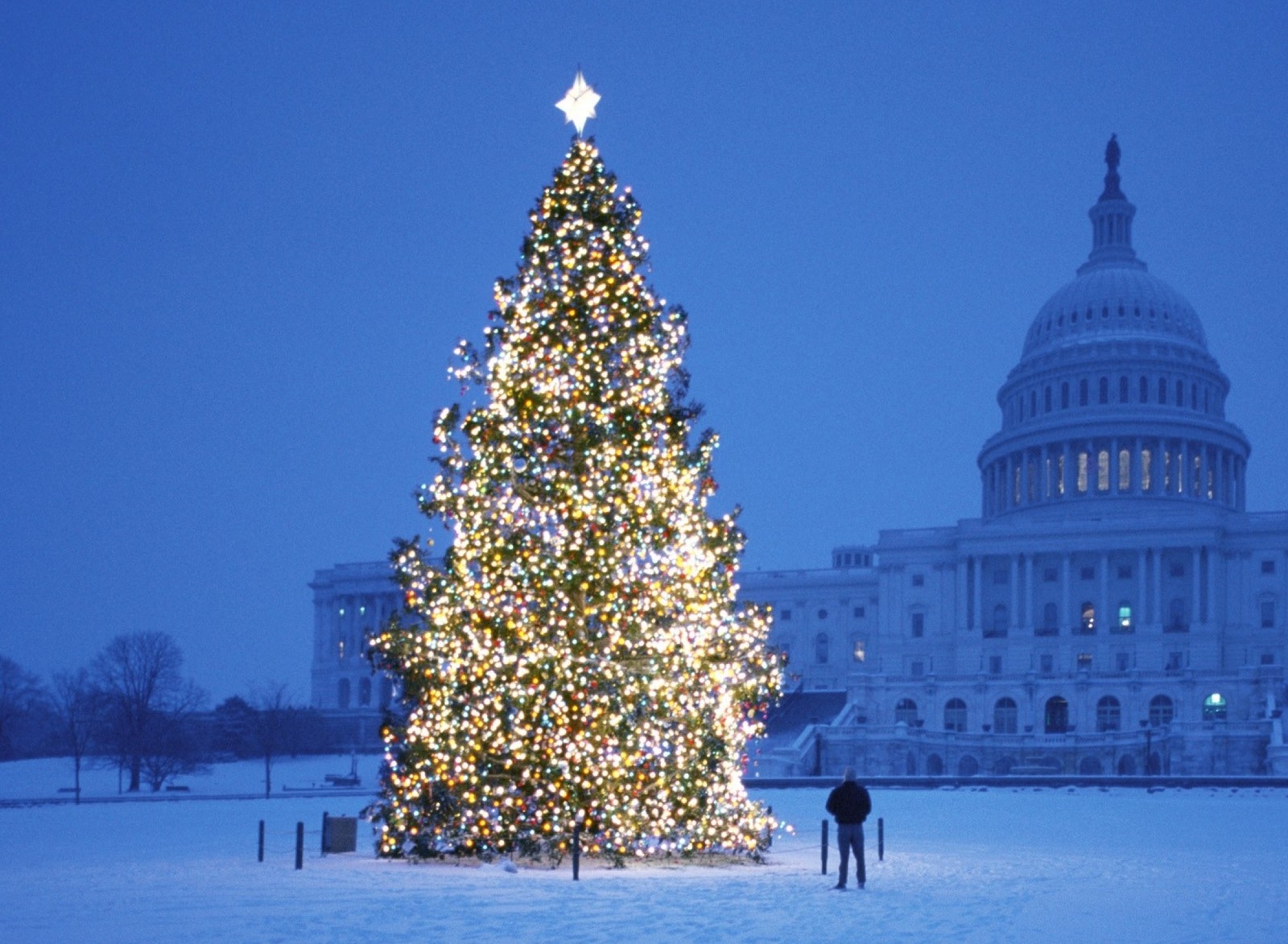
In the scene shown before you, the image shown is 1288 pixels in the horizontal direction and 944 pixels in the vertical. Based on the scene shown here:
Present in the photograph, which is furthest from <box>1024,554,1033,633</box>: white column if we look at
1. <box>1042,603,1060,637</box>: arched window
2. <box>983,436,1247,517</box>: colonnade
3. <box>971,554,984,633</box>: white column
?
<box>983,436,1247,517</box>: colonnade

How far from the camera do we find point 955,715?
98.4m

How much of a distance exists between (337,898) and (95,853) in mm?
10528

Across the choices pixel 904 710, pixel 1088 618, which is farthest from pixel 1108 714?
pixel 1088 618

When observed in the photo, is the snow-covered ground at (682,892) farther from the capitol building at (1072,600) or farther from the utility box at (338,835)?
the capitol building at (1072,600)

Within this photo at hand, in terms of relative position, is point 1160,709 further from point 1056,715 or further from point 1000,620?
point 1000,620

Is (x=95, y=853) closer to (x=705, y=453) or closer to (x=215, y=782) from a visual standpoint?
(x=705, y=453)

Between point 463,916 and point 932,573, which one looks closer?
point 463,916

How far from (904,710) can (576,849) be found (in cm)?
7739

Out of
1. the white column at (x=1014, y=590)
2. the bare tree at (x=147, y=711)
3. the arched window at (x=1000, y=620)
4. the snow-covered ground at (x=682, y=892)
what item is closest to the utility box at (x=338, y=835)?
the snow-covered ground at (x=682, y=892)

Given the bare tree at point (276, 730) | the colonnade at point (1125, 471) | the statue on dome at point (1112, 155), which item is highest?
the statue on dome at point (1112, 155)

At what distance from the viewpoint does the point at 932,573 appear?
398ft

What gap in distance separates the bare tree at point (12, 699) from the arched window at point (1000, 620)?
6181 cm

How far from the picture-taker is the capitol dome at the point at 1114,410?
421ft

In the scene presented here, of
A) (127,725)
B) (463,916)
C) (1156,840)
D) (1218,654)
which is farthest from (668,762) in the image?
(1218,654)
